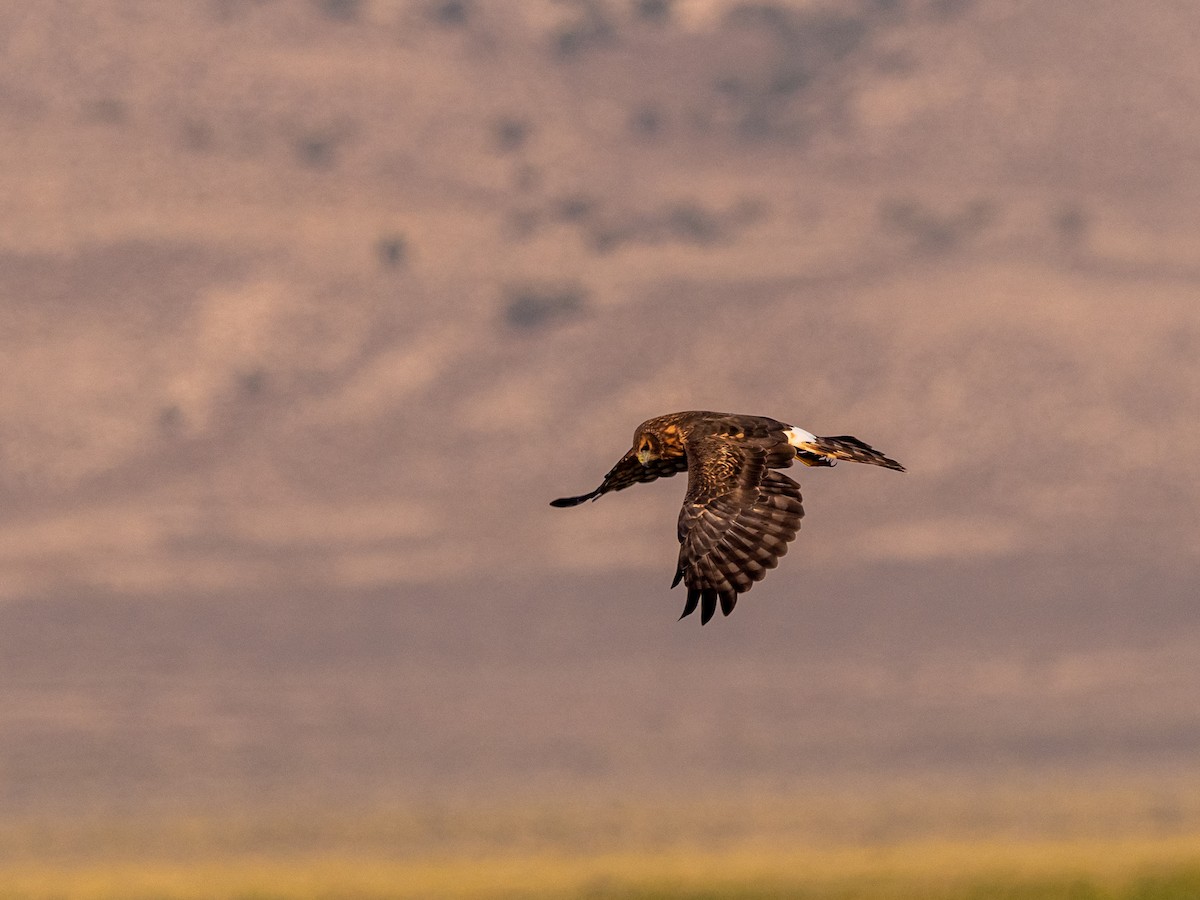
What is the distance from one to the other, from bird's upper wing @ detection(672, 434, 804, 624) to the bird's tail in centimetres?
29

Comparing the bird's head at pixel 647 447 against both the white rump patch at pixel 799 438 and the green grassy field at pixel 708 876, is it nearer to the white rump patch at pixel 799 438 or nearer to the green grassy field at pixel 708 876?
the white rump patch at pixel 799 438

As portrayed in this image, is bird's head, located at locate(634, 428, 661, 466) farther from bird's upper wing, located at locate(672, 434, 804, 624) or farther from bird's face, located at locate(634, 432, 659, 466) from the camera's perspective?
bird's upper wing, located at locate(672, 434, 804, 624)

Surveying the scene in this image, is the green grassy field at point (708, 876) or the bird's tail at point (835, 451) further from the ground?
the green grassy field at point (708, 876)

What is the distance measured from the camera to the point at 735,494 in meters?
36.5

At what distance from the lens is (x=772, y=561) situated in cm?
3597

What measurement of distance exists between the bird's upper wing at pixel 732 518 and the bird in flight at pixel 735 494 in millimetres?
10

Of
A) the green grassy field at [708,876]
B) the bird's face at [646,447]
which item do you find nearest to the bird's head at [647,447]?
the bird's face at [646,447]

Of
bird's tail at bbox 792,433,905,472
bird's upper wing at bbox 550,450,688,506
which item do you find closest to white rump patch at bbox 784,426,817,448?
bird's tail at bbox 792,433,905,472

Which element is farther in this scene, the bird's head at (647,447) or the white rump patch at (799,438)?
the bird's head at (647,447)

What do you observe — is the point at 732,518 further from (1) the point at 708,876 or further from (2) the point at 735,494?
(1) the point at 708,876

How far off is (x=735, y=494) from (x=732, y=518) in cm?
36

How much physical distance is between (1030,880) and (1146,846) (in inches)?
1226

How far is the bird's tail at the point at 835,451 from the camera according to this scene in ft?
120

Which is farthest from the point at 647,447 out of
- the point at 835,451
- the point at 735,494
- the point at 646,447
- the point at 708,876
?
the point at 708,876
